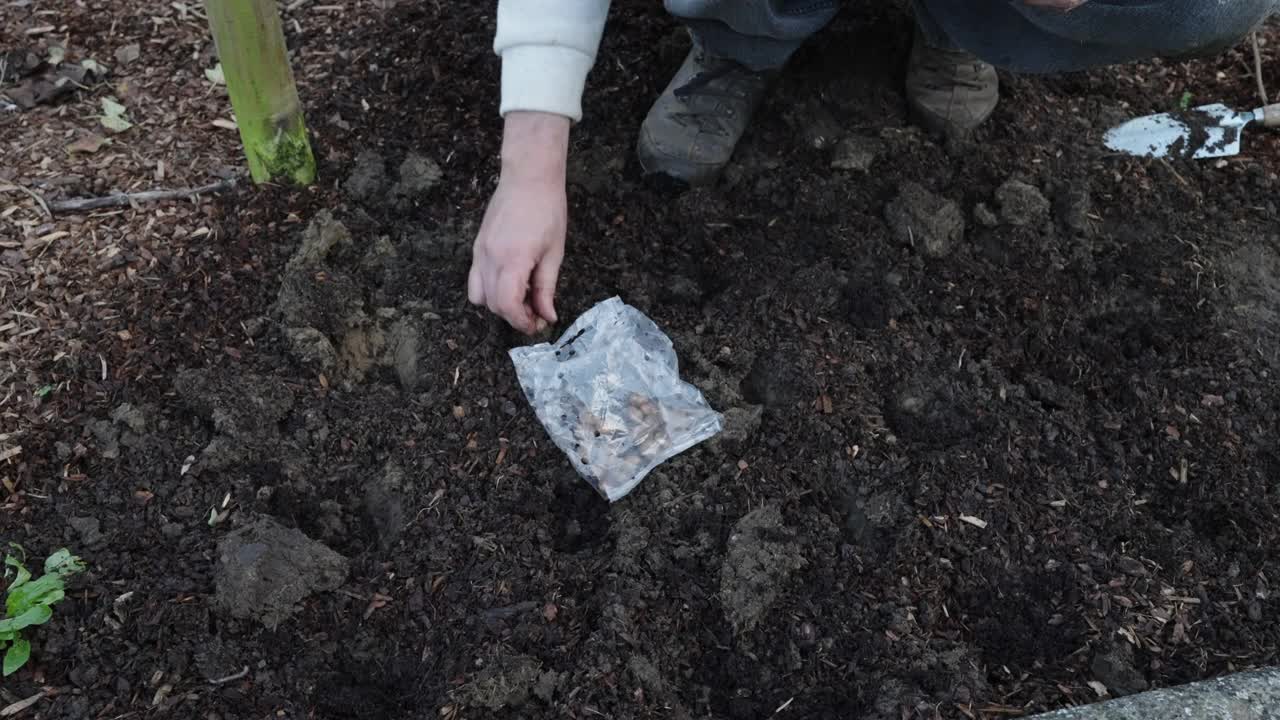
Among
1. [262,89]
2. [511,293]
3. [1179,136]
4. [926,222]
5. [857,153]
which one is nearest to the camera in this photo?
[511,293]

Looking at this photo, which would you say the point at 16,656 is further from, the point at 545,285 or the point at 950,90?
the point at 950,90

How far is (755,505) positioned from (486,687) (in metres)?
0.54

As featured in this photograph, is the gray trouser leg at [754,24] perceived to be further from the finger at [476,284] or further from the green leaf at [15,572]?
the green leaf at [15,572]

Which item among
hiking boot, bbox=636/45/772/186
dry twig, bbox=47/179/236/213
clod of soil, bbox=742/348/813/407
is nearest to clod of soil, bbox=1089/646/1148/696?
clod of soil, bbox=742/348/813/407

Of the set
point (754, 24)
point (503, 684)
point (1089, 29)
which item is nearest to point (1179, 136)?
point (1089, 29)

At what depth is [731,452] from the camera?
181cm

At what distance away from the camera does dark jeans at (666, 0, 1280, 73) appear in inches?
73.7

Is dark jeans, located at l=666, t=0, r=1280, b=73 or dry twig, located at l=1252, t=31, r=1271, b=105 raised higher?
dark jeans, located at l=666, t=0, r=1280, b=73

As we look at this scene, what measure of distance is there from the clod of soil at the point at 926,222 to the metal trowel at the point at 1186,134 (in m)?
0.51

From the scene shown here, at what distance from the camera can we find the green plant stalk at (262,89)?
1.85 meters

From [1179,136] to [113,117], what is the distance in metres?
2.46

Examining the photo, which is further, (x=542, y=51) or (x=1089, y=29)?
(x=1089, y=29)

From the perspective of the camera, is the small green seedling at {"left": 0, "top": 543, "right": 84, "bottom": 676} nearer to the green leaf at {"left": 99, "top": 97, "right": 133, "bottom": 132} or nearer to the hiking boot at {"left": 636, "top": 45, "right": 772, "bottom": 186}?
the green leaf at {"left": 99, "top": 97, "right": 133, "bottom": 132}

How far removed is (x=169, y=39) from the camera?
254 cm
